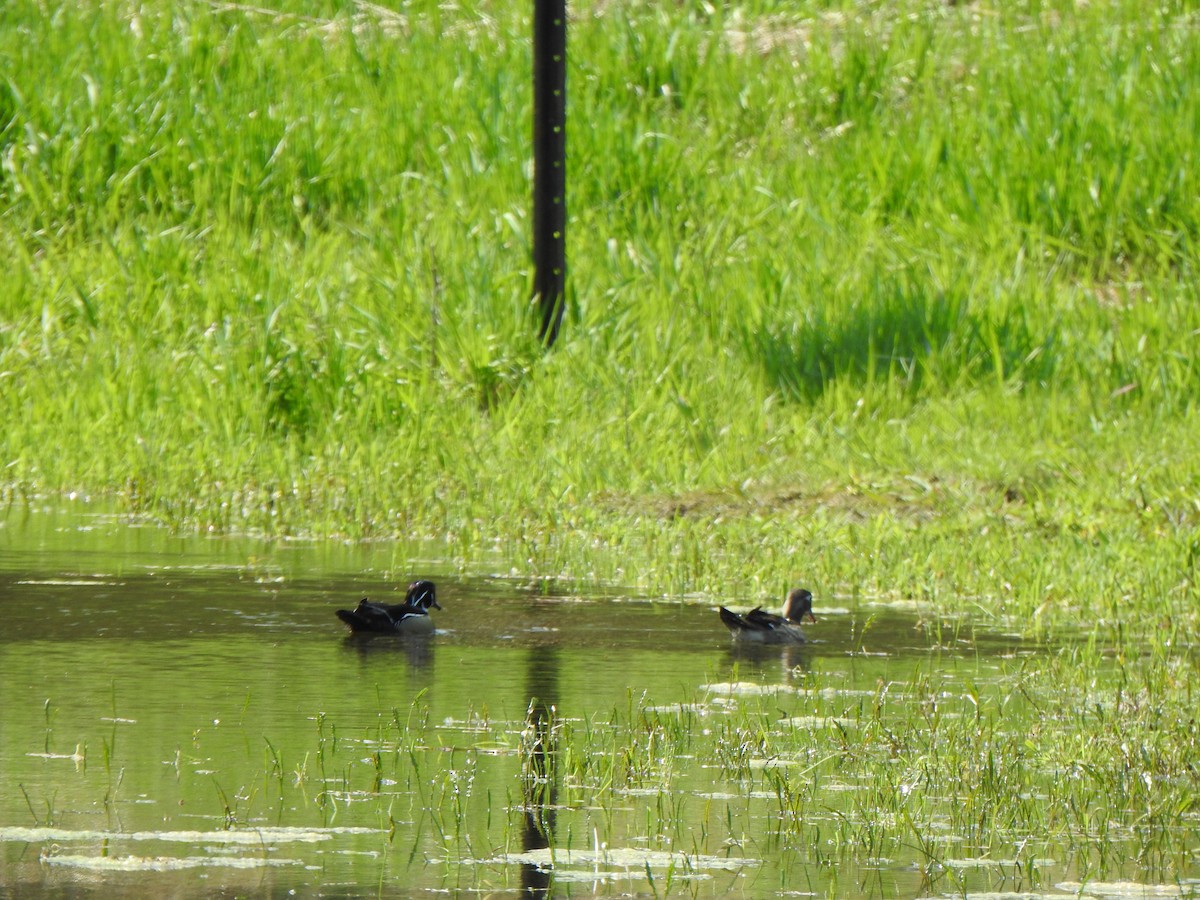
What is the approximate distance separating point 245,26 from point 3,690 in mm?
13530

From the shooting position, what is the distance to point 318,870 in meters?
4.93

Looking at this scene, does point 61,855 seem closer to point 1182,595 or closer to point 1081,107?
point 1182,595

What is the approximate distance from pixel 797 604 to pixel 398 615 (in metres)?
1.57

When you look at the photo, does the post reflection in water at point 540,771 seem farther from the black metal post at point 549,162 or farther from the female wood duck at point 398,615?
the black metal post at point 549,162

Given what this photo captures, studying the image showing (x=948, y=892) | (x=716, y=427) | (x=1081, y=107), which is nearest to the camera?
(x=948, y=892)

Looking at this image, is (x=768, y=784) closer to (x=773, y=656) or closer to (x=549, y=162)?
(x=773, y=656)

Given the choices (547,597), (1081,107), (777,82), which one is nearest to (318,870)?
(547,597)

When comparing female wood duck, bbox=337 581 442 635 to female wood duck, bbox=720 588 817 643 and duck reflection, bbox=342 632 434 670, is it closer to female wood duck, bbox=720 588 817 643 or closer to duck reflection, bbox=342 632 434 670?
duck reflection, bbox=342 632 434 670

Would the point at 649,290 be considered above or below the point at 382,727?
above

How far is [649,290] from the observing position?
15.3 metres

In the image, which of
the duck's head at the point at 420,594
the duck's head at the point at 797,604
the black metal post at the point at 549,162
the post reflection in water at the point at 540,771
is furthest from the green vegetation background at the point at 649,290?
the post reflection in water at the point at 540,771

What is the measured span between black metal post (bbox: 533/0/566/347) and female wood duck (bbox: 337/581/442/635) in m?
6.23

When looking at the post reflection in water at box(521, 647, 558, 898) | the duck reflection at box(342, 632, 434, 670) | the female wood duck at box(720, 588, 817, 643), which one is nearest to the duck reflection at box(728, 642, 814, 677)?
the female wood duck at box(720, 588, 817, 643)

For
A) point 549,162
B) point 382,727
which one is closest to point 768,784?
point 382,727
